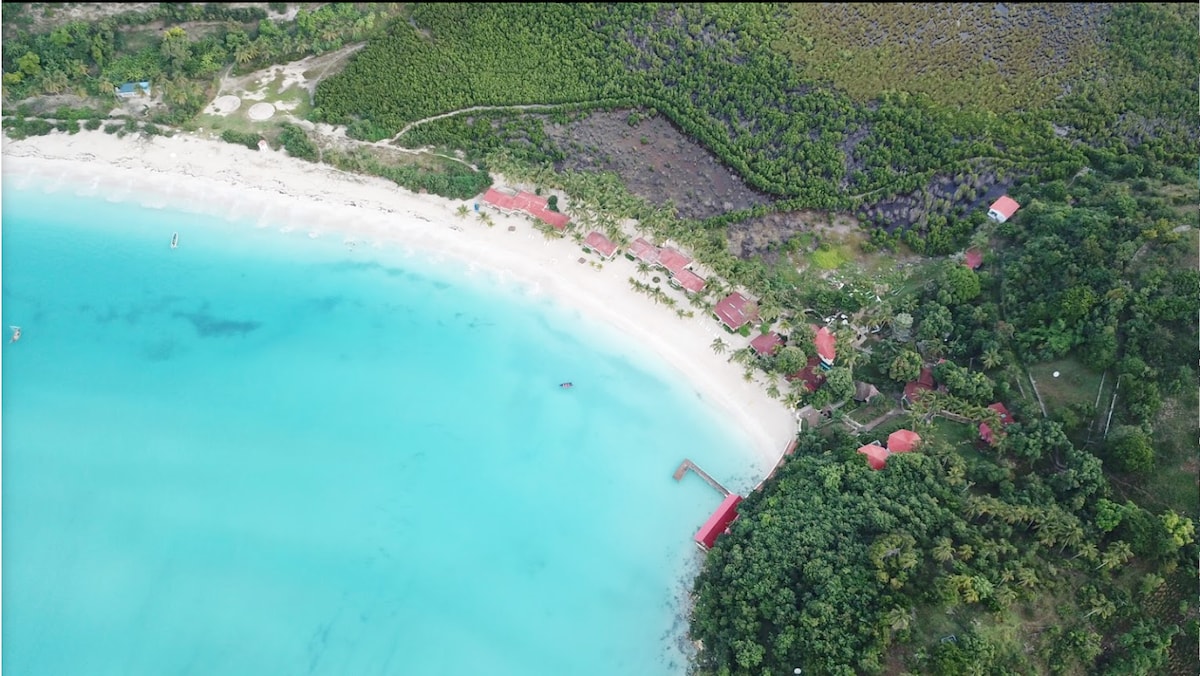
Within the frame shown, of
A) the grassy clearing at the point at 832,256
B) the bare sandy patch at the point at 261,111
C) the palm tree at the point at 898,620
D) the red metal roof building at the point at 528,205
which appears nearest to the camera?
the palm tree at the point at 898,620

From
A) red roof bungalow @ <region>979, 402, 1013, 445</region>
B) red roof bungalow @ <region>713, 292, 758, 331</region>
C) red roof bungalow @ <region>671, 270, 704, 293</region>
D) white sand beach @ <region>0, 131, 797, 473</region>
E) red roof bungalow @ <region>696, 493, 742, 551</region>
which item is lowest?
red roof bungalow @ <region>696, 493, 742, 551</region>

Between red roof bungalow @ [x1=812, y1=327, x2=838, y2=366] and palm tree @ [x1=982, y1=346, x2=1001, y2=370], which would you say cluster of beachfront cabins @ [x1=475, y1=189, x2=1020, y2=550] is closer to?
red roof bungalow @ [x1=812, y1=327, x2=838, y2=366]

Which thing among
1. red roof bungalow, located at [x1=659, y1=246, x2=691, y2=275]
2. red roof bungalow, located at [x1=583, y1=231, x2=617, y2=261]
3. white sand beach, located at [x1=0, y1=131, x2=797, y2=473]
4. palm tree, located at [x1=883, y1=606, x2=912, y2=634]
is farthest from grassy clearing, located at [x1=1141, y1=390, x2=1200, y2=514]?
red roof bungalow, located at [x1=583, y1=231, x2=617, y2=261]

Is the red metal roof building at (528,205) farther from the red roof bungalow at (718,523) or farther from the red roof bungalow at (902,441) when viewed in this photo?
the red roof bungalow at (902,441)

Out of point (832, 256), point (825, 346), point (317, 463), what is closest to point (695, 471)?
point (825, 346)

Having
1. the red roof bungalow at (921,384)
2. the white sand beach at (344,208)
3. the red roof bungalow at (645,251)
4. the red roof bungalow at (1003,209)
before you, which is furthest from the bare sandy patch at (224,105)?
the red roof bungalow at (1003,209)

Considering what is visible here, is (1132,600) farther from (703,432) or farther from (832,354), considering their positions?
(703,432)
